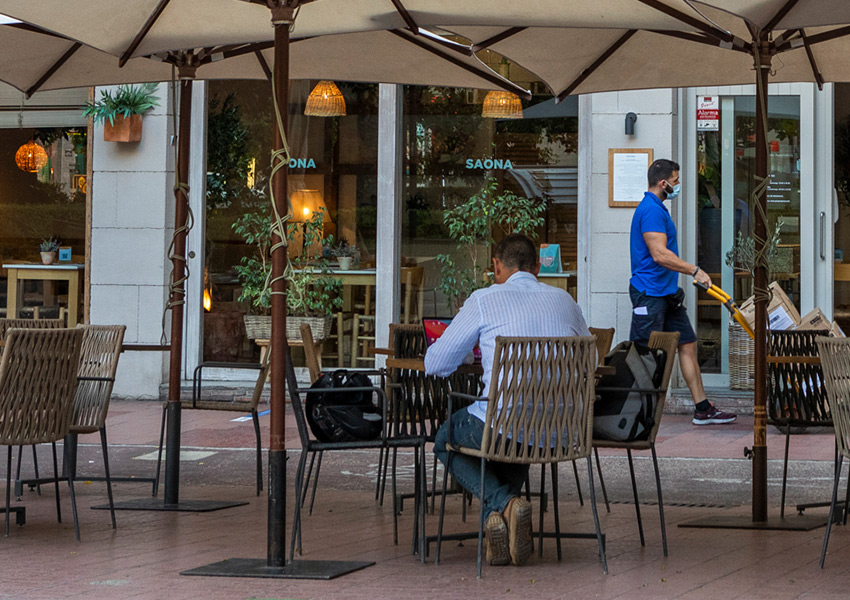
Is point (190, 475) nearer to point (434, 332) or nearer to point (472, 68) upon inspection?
point (434, 332)

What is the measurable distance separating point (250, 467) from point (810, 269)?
Result: 529cm

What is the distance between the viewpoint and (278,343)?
4.95 metres

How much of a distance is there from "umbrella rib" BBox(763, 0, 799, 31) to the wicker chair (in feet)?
11.1

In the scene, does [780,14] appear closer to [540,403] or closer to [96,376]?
[540,403]

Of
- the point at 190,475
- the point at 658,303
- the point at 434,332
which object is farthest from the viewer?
the point at 658,303

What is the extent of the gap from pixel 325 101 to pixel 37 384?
6.42 meters

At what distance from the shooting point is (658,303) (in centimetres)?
930

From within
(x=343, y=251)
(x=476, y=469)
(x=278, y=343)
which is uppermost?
(x=343, y=251)


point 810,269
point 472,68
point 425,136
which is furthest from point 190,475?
point 810,269

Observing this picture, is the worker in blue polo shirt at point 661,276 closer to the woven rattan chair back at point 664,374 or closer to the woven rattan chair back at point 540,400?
the woven rattan chair back at point 664,374

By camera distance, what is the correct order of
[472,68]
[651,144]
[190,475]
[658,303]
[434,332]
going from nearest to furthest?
[434,332]
[472,68]
[190,475]
[658,303]
[651,144]

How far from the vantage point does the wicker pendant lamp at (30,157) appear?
485 inches

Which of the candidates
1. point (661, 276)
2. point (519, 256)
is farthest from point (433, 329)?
point (661, 276)

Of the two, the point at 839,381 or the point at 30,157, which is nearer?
the point at 839,381
